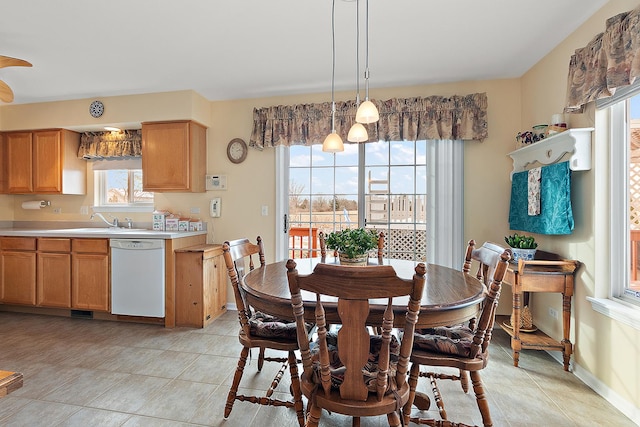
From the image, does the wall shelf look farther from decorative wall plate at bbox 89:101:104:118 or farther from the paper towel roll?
the paper towel roll

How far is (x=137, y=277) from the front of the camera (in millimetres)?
3340

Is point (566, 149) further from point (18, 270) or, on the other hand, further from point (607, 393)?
point (18, 270)

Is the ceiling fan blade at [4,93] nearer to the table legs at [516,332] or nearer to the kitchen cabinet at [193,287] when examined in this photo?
the kitchen cabinet at [193,287]

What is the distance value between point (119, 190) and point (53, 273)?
123 centimetres

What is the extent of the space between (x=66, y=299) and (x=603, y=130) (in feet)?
16.5

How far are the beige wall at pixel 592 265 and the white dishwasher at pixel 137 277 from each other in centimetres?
357

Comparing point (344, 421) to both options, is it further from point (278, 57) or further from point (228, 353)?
point (278, 57)

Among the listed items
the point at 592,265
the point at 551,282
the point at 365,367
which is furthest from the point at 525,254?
the point at 365,367

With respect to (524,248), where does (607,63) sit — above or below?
above

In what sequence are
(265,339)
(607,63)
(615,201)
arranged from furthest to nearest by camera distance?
(615,201) < (607,63) < (265,339)

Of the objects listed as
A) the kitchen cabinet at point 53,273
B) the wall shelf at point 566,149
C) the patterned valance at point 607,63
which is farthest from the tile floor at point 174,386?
the patterned valance at point 607,63

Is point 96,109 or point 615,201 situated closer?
point 615,201

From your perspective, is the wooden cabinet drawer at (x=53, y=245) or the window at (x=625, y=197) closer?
the window at (x=625, y=197)

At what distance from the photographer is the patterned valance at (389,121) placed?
323 cm
